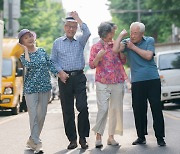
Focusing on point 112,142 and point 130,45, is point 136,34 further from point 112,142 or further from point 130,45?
point 112,142

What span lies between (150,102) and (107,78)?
683 mm

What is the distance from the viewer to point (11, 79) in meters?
16.2

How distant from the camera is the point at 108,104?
808 centimetres

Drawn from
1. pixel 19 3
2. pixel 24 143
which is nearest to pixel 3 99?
pixel 24 143

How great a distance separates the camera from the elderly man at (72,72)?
26.0 feet

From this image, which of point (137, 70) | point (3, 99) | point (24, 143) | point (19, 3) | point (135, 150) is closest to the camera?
point (135, 150)

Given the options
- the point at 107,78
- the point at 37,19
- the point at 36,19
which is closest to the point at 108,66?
the point at 107,78

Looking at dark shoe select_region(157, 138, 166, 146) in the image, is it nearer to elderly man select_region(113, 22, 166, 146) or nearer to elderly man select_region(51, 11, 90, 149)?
elderly man select_region(113, 22, 166, 146)

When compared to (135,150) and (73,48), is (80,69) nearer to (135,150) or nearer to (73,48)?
(73,48)

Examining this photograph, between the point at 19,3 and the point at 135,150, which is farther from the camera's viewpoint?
the point at 19,3

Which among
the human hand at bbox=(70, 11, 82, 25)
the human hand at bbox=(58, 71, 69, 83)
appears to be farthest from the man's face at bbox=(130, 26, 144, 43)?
the human hand at bbox=(58, 71, 69, 83)

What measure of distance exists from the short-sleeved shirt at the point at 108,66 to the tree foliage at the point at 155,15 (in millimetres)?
18337

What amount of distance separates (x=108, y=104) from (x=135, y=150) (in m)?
0.89

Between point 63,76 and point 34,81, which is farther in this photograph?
point 63,76
